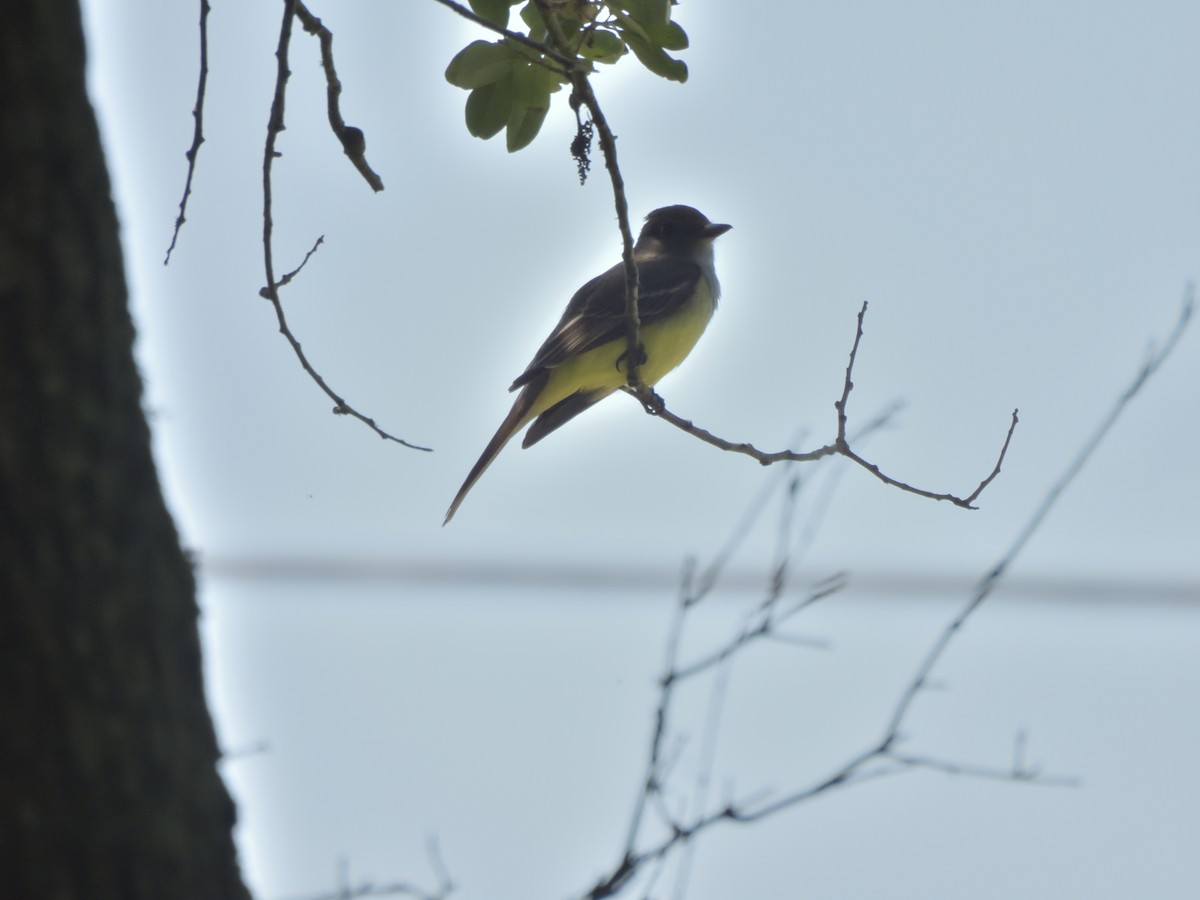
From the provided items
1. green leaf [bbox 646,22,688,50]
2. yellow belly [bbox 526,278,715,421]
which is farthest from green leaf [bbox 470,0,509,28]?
yellow belly [bbox 526,278,715,421]

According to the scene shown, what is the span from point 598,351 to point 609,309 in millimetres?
369

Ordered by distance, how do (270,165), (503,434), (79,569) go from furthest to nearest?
(503,434) → (270,165) → (79,569)

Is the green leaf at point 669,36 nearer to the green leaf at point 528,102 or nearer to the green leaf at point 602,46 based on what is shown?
the green leaf at point 602,46

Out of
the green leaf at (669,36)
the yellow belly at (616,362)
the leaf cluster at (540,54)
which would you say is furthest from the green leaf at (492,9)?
the yellow belly at (616,362)

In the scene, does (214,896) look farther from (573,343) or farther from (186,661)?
(573,343)

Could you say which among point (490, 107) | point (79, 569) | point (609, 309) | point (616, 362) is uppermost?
point (490, 107)

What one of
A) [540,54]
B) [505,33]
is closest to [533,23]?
[540,54]

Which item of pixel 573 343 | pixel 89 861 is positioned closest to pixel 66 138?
pixel 89 861

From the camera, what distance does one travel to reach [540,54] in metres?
3.96

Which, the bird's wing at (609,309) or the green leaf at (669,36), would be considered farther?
the bird's wing at (609,309)

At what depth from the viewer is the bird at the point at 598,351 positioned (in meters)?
7.03

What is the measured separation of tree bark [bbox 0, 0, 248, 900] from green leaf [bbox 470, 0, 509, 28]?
219 centimetres

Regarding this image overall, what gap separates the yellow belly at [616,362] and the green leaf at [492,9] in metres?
3.12

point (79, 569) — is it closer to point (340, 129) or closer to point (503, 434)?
Result: point (340, 129)
